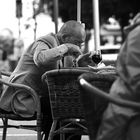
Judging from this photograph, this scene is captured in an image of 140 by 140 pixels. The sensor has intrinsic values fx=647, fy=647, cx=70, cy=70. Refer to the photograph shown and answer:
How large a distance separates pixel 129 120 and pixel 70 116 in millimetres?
1625

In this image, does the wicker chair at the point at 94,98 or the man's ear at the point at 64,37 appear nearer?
the wicker chair at the point at 94,98

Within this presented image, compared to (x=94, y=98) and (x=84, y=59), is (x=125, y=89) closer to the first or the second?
(x=94, y=98)

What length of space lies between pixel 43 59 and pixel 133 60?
2.19m

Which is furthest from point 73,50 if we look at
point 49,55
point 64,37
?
point 49,55

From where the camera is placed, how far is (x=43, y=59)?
549 centimetres

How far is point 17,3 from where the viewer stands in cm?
2400

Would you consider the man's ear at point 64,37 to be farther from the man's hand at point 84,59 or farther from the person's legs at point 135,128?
the person's legs at point 135,128

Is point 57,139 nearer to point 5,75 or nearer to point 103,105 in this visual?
point 5,75

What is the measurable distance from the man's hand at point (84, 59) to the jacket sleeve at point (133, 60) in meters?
2.46

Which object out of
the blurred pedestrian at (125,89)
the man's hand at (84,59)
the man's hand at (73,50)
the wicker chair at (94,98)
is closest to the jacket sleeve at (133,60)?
the blurred pedestrian at (125,89)

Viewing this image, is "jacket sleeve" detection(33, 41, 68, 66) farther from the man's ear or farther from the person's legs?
the person's legs

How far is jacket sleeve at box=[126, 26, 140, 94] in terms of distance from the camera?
132 inches

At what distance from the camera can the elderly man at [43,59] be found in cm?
553

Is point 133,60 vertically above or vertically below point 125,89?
above
